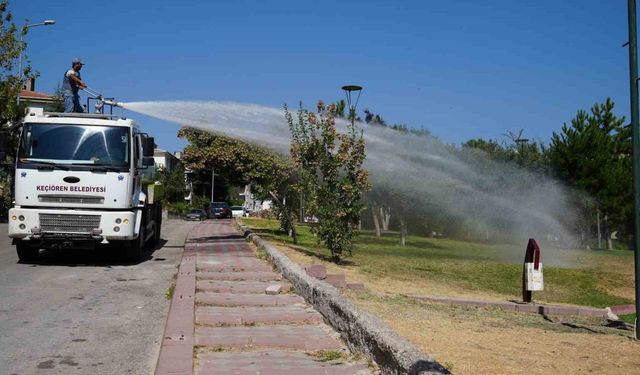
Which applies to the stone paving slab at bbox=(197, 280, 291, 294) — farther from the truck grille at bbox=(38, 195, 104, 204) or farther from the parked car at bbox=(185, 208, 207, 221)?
the parked car at bbox=(185, 208, 207, 221)

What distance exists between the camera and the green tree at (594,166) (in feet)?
111

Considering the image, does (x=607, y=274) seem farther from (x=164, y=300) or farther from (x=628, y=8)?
(x=164, y=300)

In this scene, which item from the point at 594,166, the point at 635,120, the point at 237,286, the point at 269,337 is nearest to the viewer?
the point at 269,337

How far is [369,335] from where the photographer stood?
496 cm

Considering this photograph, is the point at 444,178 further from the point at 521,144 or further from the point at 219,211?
the point at 219,211

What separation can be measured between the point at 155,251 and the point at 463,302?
28.7 feet

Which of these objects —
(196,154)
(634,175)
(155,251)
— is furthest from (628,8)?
(196,154)

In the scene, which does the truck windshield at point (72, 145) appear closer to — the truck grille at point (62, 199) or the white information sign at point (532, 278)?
the truck grille at point (62, 199)

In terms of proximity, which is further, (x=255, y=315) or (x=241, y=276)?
(x=241, y=276)

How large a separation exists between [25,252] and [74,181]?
2.22 m

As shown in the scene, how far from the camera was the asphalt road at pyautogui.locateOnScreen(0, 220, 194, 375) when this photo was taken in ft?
17.2

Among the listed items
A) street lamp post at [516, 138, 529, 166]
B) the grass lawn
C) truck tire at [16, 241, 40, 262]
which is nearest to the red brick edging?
the grass lawn

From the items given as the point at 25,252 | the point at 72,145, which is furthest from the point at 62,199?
the point at 25,252

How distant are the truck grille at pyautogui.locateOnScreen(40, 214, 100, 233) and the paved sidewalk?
2.38 metres
